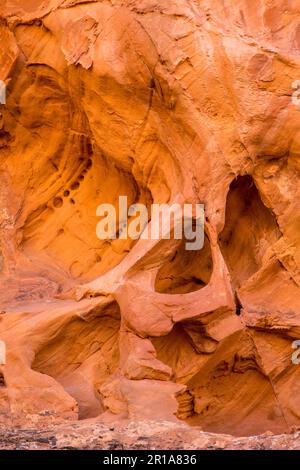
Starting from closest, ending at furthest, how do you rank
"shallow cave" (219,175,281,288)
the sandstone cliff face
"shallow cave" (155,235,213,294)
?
1. the sandstone cliff face
2. "shallow cave" (155,235,213,294)
3. "shallow cave" (219,175,281,288)

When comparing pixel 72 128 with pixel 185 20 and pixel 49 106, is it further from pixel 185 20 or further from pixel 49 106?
pixel 185 20

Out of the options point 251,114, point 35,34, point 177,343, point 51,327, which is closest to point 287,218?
point 251,114

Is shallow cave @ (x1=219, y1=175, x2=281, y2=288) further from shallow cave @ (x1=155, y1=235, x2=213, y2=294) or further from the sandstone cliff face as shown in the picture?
shallow cave @ (x1=155, y1=235, x2=213, y2=294)

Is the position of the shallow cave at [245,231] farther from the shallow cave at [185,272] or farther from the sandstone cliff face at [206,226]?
the shallow cave at [185,272]

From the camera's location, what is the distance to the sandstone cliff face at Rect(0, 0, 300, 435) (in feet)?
20.1

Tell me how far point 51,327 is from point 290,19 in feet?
8.99

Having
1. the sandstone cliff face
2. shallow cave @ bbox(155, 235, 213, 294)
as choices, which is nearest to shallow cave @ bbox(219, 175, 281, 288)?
the sandstone cliff face

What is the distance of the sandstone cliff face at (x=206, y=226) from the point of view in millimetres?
6136

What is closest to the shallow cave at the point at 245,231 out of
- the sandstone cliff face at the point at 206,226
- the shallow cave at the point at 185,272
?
the sandstone cliff face at the point at 206,226

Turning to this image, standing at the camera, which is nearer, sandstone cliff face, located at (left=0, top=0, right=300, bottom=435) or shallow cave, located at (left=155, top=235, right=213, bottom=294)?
sandstone cliff face, located at (left=0, top=0, right=300, bottom=435)

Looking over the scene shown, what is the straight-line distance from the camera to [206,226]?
6.28m

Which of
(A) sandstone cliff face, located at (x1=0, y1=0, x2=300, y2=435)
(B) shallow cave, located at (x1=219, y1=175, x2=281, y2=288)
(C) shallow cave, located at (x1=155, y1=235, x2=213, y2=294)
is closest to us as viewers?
(A) sandstone cliff face, located at (x1=0, y1=0, x2=300, y2=435)

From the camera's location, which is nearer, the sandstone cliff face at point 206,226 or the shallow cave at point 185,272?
the sandstone cliff face at point 206,226

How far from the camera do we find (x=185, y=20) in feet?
20.9
